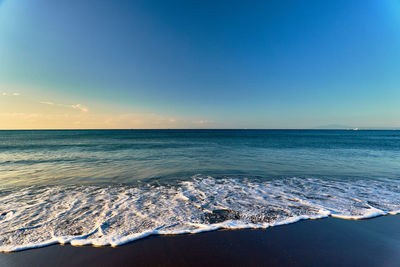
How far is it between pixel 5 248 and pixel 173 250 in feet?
13.4

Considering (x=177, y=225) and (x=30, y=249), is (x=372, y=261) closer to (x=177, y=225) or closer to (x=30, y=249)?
(x=177, y=225)

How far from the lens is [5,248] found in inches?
157

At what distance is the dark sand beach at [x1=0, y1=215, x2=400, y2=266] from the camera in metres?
3.55

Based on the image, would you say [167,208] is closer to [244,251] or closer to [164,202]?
[164,202]

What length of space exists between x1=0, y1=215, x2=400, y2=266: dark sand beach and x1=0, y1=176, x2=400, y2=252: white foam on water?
31cm

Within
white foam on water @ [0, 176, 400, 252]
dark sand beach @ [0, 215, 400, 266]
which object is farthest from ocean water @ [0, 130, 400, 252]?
dark sand beach @ [0, 215, 400, 266]

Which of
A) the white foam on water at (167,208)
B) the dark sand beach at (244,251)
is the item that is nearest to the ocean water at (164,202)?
the white foam on water at (167,208)

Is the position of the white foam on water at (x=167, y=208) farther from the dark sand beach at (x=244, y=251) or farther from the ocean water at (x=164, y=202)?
the dark sand beach at (x=244, y=251)

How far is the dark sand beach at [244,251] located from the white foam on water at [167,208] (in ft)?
1.02

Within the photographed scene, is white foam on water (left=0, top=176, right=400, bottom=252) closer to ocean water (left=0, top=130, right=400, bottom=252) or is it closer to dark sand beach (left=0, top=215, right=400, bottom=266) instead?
ocean water (left=0, top=130, right=400, bottom=252)

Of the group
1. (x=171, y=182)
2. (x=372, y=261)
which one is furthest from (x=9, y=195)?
(x=372, y=261)

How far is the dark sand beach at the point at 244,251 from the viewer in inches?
140

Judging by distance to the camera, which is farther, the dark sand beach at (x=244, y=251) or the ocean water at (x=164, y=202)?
the ocean water at (x=164, y=202)

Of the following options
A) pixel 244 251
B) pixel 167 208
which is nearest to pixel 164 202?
pixel 167 208
